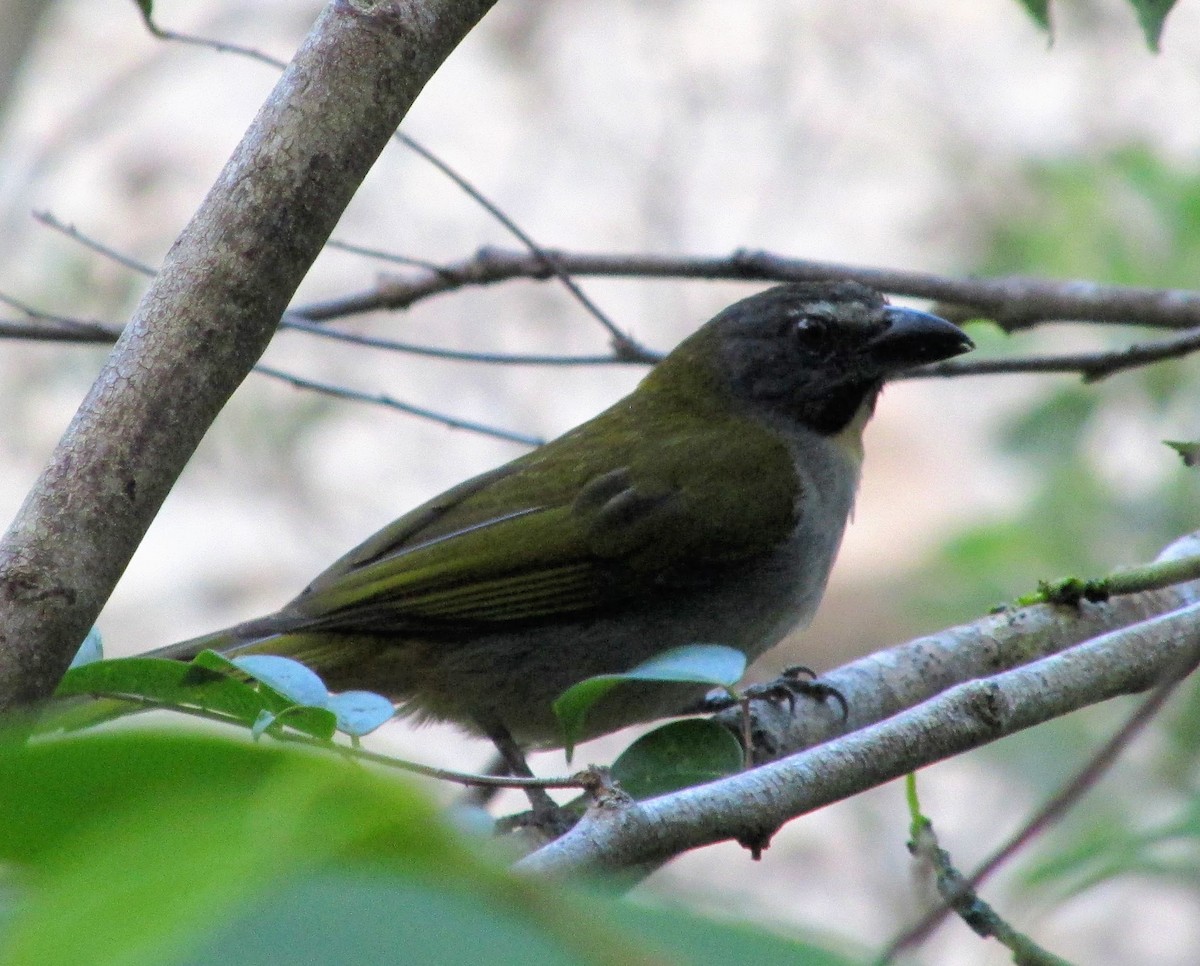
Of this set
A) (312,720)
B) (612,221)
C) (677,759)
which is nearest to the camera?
(312,720)

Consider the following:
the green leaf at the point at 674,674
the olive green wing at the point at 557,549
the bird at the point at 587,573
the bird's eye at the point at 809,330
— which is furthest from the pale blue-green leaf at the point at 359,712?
the bird's eye at the point at 809,330

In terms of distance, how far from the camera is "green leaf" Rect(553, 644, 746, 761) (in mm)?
1869

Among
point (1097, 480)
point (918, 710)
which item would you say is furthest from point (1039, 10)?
point (1097, 480)

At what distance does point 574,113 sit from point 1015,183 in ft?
10.5

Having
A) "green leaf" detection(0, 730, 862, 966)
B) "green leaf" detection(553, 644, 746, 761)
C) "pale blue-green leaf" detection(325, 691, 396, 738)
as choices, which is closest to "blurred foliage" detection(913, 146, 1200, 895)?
"green leaf" detection(553, 644, 746, 761)

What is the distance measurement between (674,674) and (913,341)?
2.24 m

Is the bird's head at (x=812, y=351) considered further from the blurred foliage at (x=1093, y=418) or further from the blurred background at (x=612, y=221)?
the blurred background at (x=612, y=221)

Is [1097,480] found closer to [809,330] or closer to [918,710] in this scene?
[809,330]

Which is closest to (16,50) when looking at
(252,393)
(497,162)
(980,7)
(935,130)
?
(252,393)

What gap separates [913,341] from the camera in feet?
12.8

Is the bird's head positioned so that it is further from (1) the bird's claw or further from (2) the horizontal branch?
(1) the bird's claw

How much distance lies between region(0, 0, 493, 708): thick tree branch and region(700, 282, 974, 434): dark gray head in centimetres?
214

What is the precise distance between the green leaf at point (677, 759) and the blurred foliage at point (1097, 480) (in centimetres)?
249

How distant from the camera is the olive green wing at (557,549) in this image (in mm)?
3434
